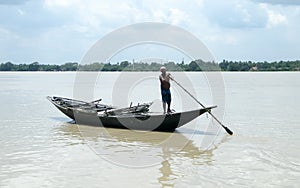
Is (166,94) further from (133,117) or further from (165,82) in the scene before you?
(133,117)

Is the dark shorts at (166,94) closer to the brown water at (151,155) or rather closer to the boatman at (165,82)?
the boatman at (165,82)

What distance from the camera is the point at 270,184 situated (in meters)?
6.72

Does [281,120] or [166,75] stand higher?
[166,75]

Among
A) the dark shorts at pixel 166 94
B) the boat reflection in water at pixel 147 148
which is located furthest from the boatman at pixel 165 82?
the boat reflection in water at pixel 147 148

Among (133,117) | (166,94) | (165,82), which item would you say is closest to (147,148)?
(133,117)

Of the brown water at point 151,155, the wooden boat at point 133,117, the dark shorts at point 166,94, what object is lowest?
the brown water at point 151,155

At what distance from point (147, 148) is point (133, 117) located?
5.77 feet

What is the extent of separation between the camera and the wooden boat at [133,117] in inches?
420

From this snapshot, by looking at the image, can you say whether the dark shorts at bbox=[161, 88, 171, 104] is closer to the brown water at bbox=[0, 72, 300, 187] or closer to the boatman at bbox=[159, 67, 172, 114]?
the boatman at bbox=[159, 67, 172, 114]

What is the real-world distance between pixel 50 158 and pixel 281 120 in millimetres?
8681

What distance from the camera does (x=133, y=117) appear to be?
11.2 meters

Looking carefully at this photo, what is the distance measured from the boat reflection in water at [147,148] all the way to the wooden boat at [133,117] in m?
0.19

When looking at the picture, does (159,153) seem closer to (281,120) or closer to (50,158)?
(50,158)

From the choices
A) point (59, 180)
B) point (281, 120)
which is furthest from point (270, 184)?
point (281, 120)
